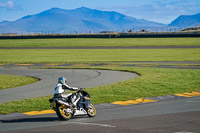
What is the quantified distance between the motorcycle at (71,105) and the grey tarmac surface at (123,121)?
262 mm

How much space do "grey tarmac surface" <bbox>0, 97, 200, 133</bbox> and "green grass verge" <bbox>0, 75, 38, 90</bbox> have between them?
38.7ft

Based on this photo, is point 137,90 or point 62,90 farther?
point 137,90

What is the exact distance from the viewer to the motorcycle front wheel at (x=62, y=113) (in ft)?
48.4

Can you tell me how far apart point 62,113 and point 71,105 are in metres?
0.50

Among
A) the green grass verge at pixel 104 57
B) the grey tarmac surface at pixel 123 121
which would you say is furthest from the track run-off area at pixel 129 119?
the green grass verge at pixel 104 57

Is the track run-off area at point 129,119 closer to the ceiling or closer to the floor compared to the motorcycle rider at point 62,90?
closer to the floor

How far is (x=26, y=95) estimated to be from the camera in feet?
73.6

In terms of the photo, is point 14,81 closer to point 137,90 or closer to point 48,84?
point 48,84

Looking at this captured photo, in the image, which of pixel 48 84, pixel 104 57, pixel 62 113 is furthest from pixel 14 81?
pixel 104 57

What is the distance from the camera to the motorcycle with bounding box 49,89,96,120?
580 inches

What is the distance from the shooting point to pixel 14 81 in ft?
99.7

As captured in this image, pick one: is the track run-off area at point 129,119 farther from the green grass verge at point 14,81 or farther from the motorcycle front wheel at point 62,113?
the green grass verge at point 14,81

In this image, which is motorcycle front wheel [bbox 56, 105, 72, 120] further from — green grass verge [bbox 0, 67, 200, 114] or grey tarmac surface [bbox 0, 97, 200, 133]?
green grass verge [bbox 0, 67, 200, 114]

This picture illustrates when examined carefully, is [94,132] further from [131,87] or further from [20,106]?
[131,87]
